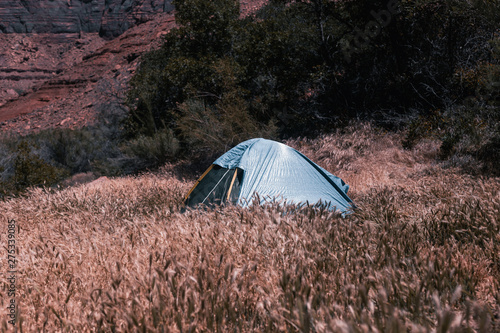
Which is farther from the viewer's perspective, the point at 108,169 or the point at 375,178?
the point at 108,169

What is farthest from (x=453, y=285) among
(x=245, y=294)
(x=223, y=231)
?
(x=223, y=231)

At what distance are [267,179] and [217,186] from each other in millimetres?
1004

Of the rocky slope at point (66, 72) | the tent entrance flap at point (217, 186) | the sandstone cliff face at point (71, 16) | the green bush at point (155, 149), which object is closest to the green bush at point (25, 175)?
the green bush at point (155, 149)

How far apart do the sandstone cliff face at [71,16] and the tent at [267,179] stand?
57967 mm

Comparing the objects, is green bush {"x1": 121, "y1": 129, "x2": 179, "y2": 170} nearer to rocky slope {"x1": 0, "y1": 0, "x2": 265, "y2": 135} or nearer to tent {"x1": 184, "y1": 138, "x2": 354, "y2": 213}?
rocky slope {"x1": 0, "y1": 0, "x2": 265, "y2": 135}

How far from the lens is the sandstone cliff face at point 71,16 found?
59.6 m

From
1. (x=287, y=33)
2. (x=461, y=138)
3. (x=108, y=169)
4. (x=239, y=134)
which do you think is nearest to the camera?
(x=461, y=138)

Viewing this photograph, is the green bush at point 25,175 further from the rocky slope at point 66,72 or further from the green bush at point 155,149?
the rocky slope at point 66,72

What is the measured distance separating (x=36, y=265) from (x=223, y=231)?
5.19 feet

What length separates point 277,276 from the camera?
218cm

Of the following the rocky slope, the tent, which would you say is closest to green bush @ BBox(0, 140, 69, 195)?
Result: the tent

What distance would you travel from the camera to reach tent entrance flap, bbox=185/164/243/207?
6.78 metres

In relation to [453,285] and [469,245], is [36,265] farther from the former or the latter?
[469,245]

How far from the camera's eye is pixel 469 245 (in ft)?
9.91
